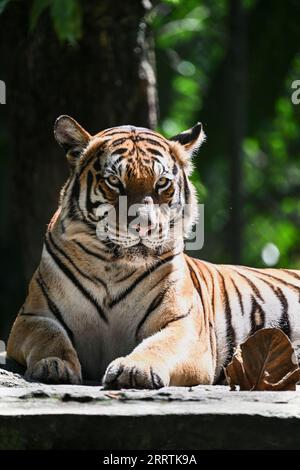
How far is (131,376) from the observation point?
218 inches

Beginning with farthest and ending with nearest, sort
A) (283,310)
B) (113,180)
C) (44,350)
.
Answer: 1. (283,310)
2. (113,180)
3. (44,350)

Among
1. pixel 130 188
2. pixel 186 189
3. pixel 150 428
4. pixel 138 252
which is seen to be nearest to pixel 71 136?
pixel 130 188

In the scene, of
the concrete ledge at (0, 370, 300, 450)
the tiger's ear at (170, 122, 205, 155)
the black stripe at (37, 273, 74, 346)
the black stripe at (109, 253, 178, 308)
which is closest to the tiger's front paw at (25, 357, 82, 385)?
the black stripe at (37, 273, 74, 346)

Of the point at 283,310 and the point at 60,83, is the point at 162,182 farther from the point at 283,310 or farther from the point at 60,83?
the point at 60,83

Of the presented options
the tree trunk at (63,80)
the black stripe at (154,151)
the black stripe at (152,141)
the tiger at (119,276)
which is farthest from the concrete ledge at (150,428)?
the tree trunk at (63,80)

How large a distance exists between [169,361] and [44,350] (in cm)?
70

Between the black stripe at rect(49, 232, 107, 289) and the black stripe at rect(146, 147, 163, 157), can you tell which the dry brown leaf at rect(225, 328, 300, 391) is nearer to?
the black stripe at rect(49, 232, 107, 289)

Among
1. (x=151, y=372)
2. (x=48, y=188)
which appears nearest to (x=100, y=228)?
(x=151, y=372)

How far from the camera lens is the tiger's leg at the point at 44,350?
5.85 m

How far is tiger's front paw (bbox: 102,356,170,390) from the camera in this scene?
18.1ft

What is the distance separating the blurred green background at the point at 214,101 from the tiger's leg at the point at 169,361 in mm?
2661

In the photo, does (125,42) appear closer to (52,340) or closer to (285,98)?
(52,340)

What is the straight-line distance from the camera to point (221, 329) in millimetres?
6953

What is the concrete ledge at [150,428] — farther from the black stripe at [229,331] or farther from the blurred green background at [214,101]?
the blurred green background at [214,101]
